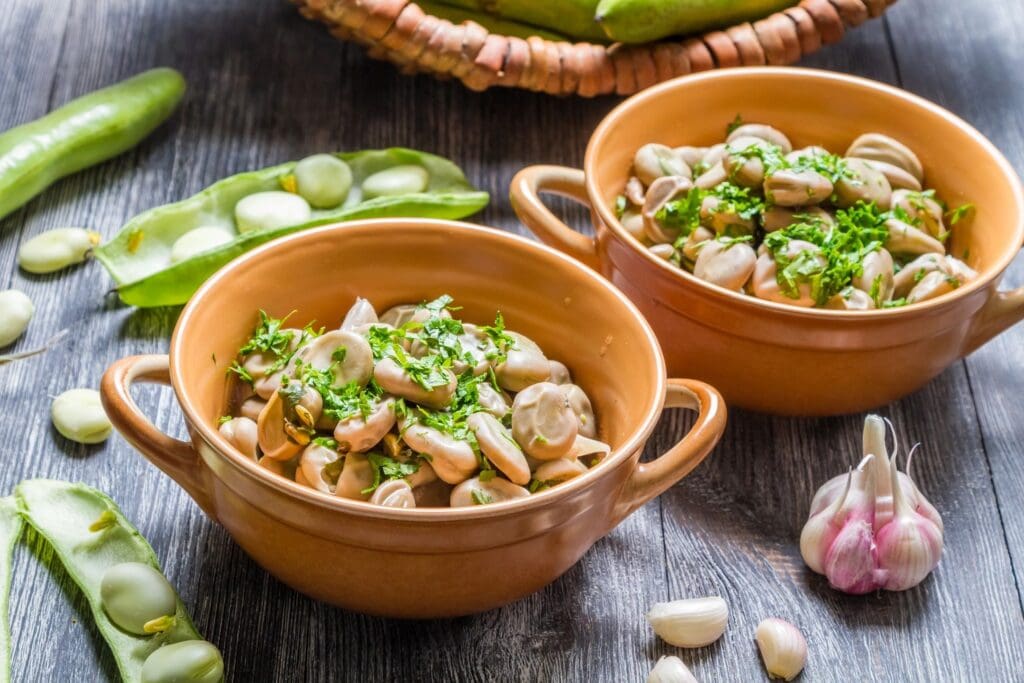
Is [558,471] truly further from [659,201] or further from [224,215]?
[224,215]

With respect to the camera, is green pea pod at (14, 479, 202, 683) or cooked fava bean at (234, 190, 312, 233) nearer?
green pea pod at (14, 479, 202, 683)

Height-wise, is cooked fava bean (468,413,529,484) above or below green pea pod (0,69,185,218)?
above

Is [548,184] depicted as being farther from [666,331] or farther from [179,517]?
[179,517]

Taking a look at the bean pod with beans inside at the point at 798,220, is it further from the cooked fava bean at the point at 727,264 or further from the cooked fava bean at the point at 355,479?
the cooked fava bean at the point at 355,479

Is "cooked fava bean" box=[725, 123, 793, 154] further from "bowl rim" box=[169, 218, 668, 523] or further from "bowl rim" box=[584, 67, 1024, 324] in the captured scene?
"bowl rim" box=[169, 218, 668, 523]

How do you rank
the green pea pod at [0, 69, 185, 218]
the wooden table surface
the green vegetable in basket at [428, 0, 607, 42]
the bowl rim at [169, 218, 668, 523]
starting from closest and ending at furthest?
the bowl rim at [169, 218, 668, 523] → the wooden table surface → the green pea pod at [0, 69, 185, 218] → the green vegetable in basket at [428, 0, 607, 42]

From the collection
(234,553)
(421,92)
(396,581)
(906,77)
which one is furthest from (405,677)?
(906,77)

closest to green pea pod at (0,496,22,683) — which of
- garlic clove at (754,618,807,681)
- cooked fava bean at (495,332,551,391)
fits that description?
cooked fava bean at (495,332,551,391)

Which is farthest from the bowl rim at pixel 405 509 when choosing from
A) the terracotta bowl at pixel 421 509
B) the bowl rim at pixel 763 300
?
the bowl rim at pixel 763 300
